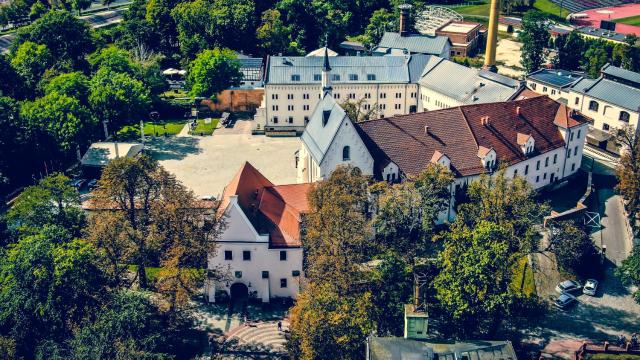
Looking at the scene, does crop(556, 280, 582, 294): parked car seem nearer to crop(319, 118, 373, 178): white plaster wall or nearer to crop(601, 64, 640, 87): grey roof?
crop(319, 118, 373, 178): white plaster wall

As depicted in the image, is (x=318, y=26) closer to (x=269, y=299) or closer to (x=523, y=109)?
(x=523, y=109)

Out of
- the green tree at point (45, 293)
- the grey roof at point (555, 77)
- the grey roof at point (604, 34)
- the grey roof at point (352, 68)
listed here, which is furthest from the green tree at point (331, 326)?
the grey roof at point (604, 34)

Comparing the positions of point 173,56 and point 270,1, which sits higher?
point 270,1

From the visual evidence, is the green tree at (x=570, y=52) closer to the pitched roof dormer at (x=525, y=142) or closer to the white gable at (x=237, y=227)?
the pitched roof dormer at (x=525, y=142)

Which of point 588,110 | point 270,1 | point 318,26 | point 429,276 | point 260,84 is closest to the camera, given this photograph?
point 429,276

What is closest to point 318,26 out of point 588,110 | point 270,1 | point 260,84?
point 270,1

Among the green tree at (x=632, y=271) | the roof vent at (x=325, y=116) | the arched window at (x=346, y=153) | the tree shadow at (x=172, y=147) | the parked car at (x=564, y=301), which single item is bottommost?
the parked car at (x=564, y=301)

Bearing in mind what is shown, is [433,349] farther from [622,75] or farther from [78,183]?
[622,75]
